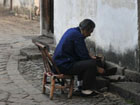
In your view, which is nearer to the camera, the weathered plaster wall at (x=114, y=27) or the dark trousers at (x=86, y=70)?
the dark trousers at (x=86, y=70)

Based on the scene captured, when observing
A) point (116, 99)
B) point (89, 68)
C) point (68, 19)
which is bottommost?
point (116, 99)

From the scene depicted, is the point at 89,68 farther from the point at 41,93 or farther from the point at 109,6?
the point at 109,6

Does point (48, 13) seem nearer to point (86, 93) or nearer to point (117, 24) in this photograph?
point (117, 24)

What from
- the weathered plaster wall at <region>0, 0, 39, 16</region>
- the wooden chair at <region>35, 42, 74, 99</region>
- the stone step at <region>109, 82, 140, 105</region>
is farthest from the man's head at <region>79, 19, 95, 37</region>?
the weathered plaster wall at <region>0, 0, 39, 16</region>

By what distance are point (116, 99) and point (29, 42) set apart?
679 cm

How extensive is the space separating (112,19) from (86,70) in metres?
1.78

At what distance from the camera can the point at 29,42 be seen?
13477 mm

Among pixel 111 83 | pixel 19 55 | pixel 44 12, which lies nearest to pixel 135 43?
pixel 111 83

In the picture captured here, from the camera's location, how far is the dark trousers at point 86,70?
700 cm

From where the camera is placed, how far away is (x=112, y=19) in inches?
330

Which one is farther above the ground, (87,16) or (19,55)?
(87,16)

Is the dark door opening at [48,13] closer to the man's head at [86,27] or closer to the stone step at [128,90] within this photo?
the stone step at [128,90]

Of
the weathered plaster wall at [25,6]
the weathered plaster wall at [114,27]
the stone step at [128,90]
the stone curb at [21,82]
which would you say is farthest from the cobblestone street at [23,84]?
the weathered plaster wall at [25,6]

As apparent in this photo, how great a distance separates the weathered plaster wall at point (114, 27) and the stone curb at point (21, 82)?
1867mm
